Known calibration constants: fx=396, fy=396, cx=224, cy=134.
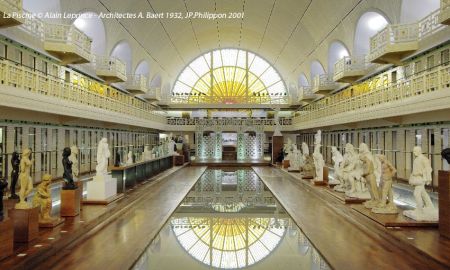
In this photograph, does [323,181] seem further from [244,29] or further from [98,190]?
[244,29]

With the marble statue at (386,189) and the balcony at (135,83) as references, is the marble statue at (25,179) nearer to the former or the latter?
the marble statue at (386,189)

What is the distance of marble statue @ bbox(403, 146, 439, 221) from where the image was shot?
9258mm

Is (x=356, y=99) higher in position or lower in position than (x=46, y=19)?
lower

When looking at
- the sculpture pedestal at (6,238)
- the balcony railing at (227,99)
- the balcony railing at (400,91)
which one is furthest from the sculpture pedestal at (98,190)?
the balcony railing at (227,99)

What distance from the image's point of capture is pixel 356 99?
20938mm

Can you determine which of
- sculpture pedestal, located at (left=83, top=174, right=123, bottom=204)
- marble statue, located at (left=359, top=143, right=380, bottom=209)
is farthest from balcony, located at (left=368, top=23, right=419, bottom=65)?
sculpture pedestal, located at (left=83, top=174, right=123, bottom=204)

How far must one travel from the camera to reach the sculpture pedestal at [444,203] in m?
8.38

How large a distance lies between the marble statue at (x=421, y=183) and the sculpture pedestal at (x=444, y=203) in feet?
1.69

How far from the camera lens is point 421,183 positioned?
927 centimetres

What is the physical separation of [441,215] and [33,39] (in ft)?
58.0

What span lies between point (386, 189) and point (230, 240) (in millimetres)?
4577

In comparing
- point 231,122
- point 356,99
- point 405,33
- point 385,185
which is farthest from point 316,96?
point 385,185

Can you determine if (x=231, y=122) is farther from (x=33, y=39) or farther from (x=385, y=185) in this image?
(x=385, y=185)

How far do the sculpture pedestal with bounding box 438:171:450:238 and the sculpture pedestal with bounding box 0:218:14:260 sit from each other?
8613mm
